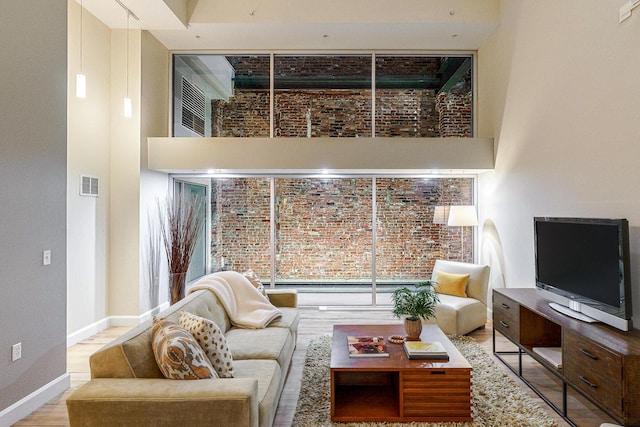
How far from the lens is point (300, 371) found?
3361mm

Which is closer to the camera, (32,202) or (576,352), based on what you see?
(576,352)

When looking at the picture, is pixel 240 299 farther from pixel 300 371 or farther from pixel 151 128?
pixel 151 128

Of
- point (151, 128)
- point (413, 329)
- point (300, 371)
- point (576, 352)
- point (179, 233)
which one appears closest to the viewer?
point (576, 352)

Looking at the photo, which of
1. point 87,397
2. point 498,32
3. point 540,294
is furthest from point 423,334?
point 498,32

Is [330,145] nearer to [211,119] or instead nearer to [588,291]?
[211,119]

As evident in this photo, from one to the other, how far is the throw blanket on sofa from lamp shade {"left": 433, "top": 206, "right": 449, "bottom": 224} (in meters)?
2.95

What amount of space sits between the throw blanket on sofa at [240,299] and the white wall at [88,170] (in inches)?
72.5

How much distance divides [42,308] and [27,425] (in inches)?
31.3

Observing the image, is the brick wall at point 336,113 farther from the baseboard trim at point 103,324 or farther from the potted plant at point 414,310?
the potted plant at point 414,310

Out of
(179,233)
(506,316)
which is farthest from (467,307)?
(179,233)

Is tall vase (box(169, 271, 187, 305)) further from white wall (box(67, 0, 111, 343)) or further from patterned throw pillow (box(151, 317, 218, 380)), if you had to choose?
patterned throw pillow (box(151, 317, 218, 380))

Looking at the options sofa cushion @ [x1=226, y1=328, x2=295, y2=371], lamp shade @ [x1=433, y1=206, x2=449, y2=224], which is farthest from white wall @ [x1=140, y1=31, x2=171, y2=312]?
lamp shade @ [x1=433, y1=206, x2=449, y2=224]

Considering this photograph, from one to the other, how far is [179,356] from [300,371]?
171 cm

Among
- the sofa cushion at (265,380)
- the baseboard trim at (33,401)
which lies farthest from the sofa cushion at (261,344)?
the baseboard trim at (33,401)
